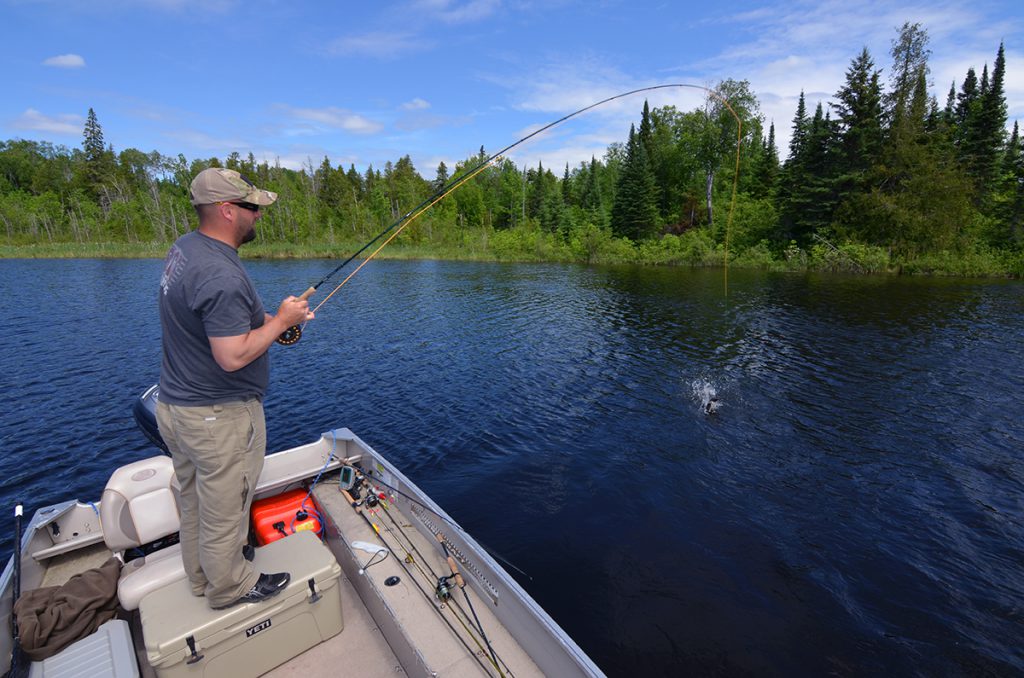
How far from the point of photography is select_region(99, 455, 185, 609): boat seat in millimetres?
4176

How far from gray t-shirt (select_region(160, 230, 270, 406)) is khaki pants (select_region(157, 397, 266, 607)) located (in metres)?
0.12

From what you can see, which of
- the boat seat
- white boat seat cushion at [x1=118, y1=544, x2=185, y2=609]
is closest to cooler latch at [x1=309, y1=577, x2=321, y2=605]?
white boat seat cushion at [x1=118, y1=544, x2=185, y2=609]

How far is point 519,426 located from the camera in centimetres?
1132

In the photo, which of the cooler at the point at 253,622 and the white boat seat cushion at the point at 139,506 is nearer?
the cooler at the point at 253,622

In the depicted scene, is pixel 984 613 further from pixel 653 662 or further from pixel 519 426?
pixel 519 426

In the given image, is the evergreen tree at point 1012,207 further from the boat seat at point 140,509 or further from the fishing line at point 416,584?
the boat seat at point 140,509

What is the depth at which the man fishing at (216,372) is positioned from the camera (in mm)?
2555

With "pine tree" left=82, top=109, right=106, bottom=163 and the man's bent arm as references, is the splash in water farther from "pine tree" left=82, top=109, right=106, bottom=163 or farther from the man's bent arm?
"pine tree" left=82, top=109, right=106, bottom=163

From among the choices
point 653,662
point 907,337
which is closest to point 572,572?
point 653,662

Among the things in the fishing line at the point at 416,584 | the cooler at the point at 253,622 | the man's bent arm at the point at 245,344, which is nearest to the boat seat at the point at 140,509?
the cooler at the point at 253,622

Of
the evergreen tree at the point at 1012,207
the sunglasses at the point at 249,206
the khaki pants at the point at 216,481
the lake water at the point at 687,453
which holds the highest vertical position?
the evergreen tree at the point at 1012,207

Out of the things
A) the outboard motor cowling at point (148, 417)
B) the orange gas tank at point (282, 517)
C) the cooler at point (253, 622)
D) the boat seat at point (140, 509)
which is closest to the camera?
the cooler at point (253, 622)

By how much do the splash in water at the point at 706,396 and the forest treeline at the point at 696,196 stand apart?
19.2 ft

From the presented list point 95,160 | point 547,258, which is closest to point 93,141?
point 95,160
